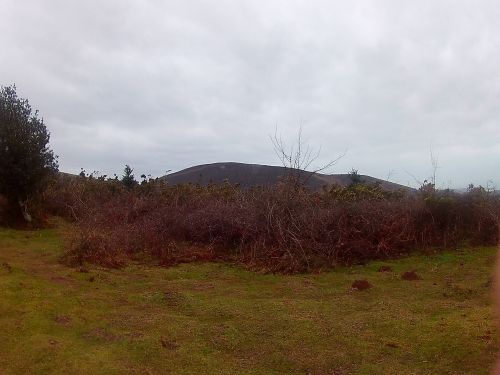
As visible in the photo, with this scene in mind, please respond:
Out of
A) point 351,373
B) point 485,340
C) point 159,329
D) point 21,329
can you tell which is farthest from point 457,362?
point 21,329

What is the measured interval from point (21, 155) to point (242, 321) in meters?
10.1

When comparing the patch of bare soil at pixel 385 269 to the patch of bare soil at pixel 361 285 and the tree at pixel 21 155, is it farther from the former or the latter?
the tree at pixel 21 155

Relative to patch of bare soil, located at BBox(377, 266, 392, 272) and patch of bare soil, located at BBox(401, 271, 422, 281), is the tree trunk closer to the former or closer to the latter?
patch of bare soil, located at BBox(377, 266, 392, 272)

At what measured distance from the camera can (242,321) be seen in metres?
6.98

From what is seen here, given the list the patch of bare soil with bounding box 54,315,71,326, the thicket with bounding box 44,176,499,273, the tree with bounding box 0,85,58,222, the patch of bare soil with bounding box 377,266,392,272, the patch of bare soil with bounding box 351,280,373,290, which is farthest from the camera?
the tree with bounding box 0,85,58,222

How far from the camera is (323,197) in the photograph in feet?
43.6

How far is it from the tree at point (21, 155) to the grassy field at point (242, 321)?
4.71m

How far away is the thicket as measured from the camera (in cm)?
1106

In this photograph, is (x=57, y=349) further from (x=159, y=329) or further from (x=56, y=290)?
(x=56, y=290)

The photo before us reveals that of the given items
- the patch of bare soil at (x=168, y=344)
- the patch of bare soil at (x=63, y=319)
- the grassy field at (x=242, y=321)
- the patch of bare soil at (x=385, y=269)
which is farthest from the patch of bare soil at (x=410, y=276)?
the patch of bare soil at (x=63, y=319)

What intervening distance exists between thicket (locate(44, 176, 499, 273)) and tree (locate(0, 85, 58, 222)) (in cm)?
265

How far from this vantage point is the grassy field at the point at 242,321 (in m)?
5.51

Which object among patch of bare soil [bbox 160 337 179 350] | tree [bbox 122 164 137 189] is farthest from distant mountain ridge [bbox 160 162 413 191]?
patch of bare soil [bbox 160 337 179 350]

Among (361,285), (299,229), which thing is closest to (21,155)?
(299,229)
